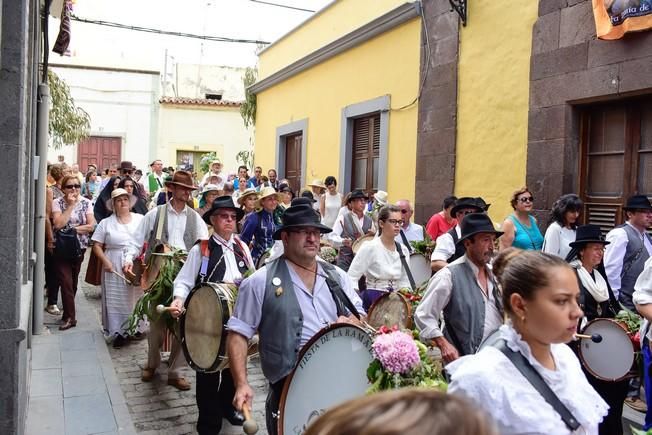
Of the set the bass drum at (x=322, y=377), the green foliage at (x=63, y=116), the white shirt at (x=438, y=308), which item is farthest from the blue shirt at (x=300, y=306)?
the green foliage at (x=63, y=116)

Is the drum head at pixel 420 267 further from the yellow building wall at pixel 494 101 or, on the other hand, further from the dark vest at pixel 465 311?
the dark vest at pixel 465 311

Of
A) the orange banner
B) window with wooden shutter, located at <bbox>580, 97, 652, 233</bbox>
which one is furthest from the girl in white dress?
the orange banner

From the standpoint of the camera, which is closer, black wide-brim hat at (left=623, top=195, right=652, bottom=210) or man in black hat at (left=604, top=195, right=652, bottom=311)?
man in black hat at (left=604, top=195, right=652, bottom=311)

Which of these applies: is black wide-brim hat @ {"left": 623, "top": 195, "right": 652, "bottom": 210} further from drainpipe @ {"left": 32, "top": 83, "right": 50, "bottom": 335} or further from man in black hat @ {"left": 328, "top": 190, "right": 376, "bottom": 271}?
drainpipe @ {"left": 32, "top": 83, "right": 50, "bottom": 335}

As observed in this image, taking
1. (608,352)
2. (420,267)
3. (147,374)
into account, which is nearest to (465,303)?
(608,352)

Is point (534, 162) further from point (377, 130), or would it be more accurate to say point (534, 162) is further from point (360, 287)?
point (377, 130)

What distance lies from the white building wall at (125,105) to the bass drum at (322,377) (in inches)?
1199

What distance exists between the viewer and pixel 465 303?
14.0 feet

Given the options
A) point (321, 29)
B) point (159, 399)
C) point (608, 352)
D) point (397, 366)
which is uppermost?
point (321, 29)

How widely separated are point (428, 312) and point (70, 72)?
3216 cm

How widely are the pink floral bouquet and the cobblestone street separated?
2724 millimetres

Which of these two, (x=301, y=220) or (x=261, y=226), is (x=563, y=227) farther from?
(x=301, y=220)

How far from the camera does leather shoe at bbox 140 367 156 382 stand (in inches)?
265

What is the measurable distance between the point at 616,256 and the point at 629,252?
6.1 inches
